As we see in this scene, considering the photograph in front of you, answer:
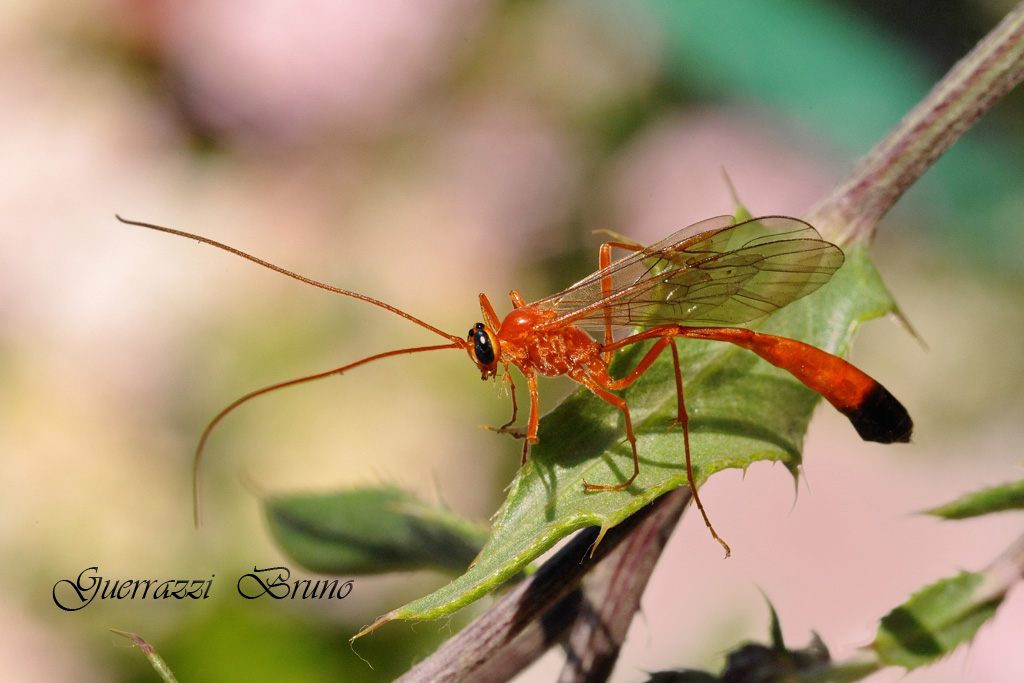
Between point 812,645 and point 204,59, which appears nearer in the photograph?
point 812,645

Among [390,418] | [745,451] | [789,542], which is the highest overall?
[745,451]

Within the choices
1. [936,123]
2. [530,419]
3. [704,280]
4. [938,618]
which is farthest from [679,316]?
[938,618]

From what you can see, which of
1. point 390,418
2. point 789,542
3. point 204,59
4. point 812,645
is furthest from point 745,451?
point 204,59

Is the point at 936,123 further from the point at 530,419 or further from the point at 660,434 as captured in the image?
the point at 530,419

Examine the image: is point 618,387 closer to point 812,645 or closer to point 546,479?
point 546,479

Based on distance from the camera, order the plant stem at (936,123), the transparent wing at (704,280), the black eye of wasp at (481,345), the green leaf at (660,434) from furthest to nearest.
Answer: the black eye of wasp at (481,345), the transparent wing at (704,280), the plant stem at (936,123), the green leaf at (660,434)

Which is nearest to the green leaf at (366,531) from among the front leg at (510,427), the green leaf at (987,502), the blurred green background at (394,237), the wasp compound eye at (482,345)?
the front leg at (510,427)

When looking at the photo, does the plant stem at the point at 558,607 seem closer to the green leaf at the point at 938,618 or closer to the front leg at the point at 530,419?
the front leg at the point at 530,419
